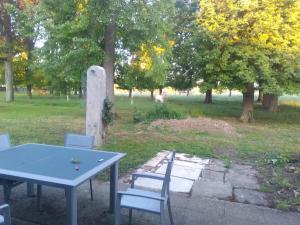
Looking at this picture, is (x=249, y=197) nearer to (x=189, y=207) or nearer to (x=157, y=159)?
(x=189, y=207)

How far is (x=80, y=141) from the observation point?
186 inches

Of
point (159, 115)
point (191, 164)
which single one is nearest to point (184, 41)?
point (159, 115)

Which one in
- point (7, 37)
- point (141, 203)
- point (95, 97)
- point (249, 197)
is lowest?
point (249, 197)

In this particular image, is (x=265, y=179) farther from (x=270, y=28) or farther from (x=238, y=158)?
(x=270, y=28)

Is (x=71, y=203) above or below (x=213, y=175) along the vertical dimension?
above

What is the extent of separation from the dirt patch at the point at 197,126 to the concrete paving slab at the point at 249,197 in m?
5.76

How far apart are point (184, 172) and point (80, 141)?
7.33 ft

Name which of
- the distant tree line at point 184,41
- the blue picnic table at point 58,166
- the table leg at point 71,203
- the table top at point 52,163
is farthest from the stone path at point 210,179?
the distant tree line at point 184,41

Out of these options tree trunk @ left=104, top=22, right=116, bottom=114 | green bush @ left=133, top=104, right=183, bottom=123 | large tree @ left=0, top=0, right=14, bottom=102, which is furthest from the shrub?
large tree @ left=0, top=0, right=14, bottom=102

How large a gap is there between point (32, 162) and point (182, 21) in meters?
14.6

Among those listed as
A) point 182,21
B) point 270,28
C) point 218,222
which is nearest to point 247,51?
point 270,28

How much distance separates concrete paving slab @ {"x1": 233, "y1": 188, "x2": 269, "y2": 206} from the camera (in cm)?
472

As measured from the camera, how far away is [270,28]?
13031 millimetres

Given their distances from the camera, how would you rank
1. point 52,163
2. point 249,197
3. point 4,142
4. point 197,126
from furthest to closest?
point 197,126 < point 249,197 < point 4,142 < point 52,163
